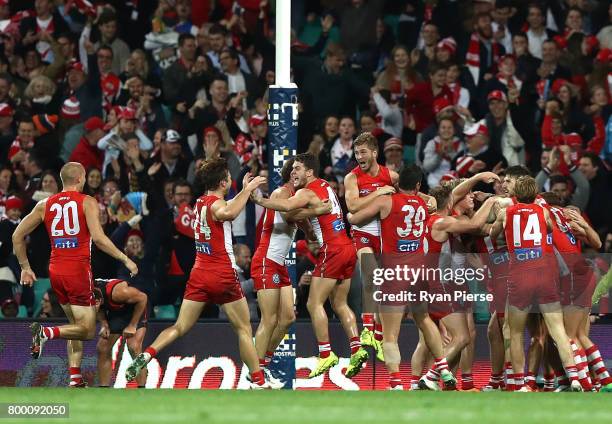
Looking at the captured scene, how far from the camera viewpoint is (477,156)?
2038 centimetres

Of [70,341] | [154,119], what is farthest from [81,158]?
[70,341]

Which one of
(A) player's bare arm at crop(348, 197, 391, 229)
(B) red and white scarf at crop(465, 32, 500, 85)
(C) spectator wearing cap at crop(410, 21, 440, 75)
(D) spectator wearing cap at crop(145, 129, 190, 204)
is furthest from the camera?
(C) spectator wearing cap at crop(410, 21, 440, 75)

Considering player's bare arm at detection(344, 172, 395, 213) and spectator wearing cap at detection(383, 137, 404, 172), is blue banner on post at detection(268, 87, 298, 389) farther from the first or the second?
spectator wearing cap at detection(383, 137, 404, 172)

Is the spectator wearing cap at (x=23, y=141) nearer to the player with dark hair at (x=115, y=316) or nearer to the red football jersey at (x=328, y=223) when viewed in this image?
the player with dark hair at (x=115, y=316)

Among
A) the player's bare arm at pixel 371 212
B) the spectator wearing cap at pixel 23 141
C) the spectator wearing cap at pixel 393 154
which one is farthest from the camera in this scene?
the spectator wearing cap at pixel 23 141

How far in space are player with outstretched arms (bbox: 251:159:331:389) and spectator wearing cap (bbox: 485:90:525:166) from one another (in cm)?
478

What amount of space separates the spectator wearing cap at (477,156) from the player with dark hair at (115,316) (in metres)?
5.16

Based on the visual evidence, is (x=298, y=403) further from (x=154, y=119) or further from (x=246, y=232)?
(x=154, y=119)

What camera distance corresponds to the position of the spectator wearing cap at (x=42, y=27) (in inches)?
932

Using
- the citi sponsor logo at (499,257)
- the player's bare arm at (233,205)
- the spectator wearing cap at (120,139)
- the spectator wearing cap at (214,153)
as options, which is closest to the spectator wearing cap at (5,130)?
the spectator wearing cap at (120,139)

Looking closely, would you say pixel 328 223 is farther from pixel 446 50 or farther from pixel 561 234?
pixel 446 50

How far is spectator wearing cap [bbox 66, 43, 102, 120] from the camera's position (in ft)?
74.5

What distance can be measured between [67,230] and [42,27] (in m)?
8.21

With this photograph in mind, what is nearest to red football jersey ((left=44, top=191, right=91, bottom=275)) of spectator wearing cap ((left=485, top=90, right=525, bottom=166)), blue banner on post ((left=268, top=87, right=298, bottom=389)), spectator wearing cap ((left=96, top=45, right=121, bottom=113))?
blue banner on post ((left=268, top=87, right=298, bottom=389))
